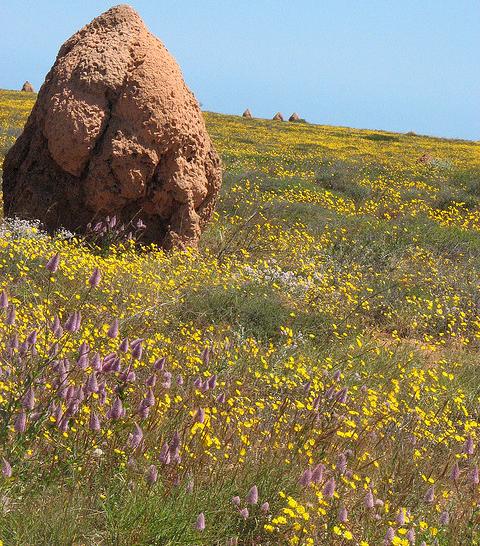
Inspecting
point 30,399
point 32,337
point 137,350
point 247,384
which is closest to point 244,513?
point 137,350

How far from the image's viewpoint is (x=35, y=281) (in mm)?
6977

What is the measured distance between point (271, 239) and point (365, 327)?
10.3 ft

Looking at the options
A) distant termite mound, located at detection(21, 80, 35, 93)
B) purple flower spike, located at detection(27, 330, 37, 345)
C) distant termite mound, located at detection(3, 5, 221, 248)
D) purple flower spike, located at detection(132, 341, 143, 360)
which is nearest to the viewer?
purple flower spike, located at detection(27, 330, 37, 345)

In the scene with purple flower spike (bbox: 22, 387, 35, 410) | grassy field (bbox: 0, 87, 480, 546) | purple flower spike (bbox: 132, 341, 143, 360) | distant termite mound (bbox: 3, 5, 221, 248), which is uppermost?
distant termite mound (bbox: 3, 5, 221, 248)

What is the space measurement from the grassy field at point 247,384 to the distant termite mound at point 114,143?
59 cm

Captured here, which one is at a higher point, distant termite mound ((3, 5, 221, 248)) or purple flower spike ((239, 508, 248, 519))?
distant termite mound ((3, 5, 221, 248))

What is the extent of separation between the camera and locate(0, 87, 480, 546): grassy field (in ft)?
11.0

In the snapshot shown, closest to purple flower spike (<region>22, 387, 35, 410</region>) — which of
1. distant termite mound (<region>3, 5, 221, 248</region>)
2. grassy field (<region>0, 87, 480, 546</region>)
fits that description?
grassy field (<region>0, 87, 480, 546</region>)

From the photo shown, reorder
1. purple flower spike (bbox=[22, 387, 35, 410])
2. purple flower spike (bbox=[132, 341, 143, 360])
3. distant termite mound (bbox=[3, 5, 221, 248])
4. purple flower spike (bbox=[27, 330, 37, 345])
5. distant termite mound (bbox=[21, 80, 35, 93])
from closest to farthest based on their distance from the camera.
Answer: purple flower spike (bbox=[22, 387, 35, 410]), purple flower spike (bbox=[27, 330, 37, 345]), purple flower spike (bbox=[132, 341, 143, 360]), distant termite mound (bbox=[3, 5, 221, 248]), distant termite mound (bbox=[21, 80, 35, 93])

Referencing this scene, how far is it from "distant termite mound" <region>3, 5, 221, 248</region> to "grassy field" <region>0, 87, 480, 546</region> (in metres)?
0.59

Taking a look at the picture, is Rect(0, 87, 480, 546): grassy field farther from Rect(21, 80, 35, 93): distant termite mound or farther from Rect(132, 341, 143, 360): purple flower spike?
Rect(21, 80, 35, 93): distant termite mound

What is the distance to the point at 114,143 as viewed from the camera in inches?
343

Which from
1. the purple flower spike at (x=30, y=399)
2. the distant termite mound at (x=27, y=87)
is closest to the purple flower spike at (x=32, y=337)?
the purple flower spike at (x=30, y=399)

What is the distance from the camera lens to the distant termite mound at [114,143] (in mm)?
8820
